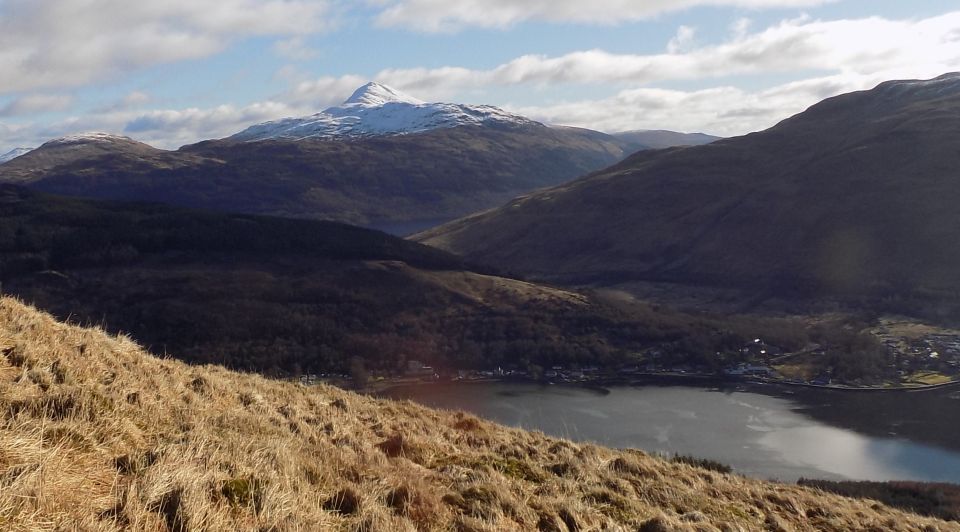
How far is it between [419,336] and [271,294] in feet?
54.1

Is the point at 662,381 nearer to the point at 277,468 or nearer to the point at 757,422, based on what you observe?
the point at 757,422

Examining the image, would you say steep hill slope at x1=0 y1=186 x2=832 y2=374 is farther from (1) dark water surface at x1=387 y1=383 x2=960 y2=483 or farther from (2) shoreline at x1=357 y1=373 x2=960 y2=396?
(1) dark water surface at x1=387 y1=383 x2=960 y2=483

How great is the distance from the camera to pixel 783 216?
134625 mm

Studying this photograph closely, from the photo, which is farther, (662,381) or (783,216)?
(783,216)

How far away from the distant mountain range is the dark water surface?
39780 mm

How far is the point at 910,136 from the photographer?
14300 centimetres

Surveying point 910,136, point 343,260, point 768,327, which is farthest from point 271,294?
point 910,136

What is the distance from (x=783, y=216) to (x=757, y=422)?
3435 inches

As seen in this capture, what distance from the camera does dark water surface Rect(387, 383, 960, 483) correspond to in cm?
4647

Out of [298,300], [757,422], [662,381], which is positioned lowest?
[662,381]

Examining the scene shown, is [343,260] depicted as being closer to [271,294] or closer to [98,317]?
[271,294]

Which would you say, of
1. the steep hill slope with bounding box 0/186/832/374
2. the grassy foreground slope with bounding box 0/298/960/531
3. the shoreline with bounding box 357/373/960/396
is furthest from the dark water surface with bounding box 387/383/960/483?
the grassy foreground slope with bounding box 0/298/960/531

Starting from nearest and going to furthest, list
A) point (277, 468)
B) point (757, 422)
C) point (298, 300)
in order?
point (277, 468) < point (757, 422) < point (298, 300)

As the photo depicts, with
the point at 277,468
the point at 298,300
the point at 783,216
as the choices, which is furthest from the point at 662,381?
the point at 783,216
